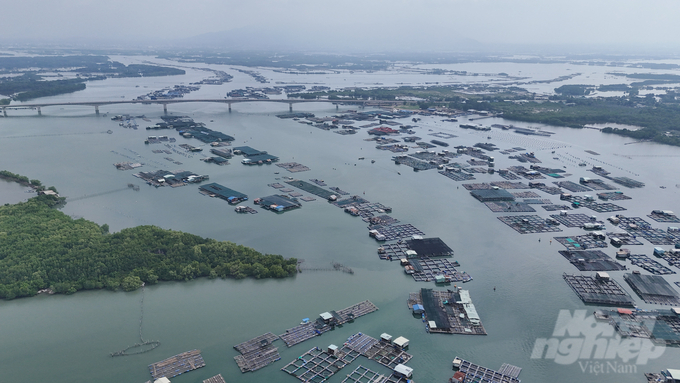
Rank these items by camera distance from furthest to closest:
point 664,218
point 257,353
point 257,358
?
point 664,218 < point 257,353 < point 257,358

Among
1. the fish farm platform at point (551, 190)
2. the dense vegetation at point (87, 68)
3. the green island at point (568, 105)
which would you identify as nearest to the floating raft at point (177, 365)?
the fish farm platform at point (551, 190)

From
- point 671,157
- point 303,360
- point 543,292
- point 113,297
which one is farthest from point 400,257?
point 671,157

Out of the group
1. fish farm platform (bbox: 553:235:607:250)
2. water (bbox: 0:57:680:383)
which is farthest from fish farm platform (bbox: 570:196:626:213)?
fish farm platform (bbox: 553:235:607:250)

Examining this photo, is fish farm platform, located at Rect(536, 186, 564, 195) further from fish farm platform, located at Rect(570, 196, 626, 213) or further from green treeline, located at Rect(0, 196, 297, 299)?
green treeline, located at Rect(0, 196, 297, 299)

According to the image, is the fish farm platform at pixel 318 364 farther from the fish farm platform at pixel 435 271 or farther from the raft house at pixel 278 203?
the raft house at pixel 278 203

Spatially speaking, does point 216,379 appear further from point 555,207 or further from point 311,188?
point 555,207

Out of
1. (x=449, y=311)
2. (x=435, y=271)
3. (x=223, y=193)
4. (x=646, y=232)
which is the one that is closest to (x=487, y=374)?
(x=449, y=311)

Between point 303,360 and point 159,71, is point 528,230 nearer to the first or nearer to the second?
point 303,360
